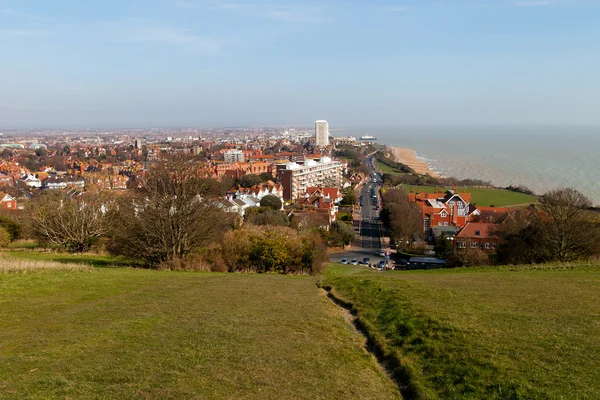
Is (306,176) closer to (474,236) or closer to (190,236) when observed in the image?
(474,236)

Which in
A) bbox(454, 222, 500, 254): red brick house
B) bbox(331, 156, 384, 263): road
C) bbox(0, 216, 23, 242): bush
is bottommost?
bbox(331, 156, 384, 263): road

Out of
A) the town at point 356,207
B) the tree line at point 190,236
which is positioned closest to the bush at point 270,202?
the town at point 356,207

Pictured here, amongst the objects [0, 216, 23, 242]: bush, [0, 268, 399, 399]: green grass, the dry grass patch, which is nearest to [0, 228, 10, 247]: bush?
[0, 216, 23, 242]: bush

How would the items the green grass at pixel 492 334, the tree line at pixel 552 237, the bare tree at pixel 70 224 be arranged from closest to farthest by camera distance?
1. the green grass at pixel 492 334
2. the tree line at pixel 552 237
3. the bare tree at pixel 70 224

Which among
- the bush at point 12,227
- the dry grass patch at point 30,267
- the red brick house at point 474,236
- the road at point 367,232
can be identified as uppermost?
the dry grass patch at point 30,267

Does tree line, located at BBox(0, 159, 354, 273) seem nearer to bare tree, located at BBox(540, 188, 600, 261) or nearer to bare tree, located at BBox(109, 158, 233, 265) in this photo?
bare tree, located at BBox(109, 158, 233, 265)

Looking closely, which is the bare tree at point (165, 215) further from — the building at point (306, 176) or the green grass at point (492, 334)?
the building at point (306, 176)

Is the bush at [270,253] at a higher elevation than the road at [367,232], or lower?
higher
